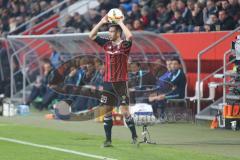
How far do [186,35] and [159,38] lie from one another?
1264 mm

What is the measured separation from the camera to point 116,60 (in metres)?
14.8

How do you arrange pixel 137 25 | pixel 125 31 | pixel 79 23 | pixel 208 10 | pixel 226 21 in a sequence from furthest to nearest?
pixel 79 23 → pixel 137 25 → pixel 208 10 → pixel 226 21 → pixel 125 31

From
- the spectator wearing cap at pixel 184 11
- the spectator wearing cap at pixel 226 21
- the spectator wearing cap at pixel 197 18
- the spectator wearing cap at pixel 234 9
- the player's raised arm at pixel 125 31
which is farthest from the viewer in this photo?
the spectator wearing cap at pixel 184 11

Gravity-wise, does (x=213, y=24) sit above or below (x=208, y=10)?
below

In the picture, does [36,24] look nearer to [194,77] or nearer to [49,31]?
[49,31]

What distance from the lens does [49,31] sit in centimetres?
3034

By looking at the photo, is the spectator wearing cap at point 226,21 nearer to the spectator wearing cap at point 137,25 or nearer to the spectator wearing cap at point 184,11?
the spectator wearing cap at point 184,11

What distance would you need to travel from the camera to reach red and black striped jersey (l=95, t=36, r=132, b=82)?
1471cm

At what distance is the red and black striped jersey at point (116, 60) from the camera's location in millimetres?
14711

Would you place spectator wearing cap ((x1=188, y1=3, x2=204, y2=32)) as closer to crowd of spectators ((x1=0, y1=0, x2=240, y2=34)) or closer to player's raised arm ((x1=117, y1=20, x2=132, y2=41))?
crowd of spectators ((x1=0, y1=0, x2=240, y2=34))

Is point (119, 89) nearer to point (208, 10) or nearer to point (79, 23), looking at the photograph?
point (208, 10)

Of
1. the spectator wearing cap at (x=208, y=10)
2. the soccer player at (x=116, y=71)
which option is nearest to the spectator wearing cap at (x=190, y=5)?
the spectator wearing cap at (x=208, y=10)

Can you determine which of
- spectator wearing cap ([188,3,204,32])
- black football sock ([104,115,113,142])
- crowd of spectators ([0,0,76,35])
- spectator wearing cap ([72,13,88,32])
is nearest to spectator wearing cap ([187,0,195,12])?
spectator wearing cap ([188,3,204,32])

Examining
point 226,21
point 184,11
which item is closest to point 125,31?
point 226,21
